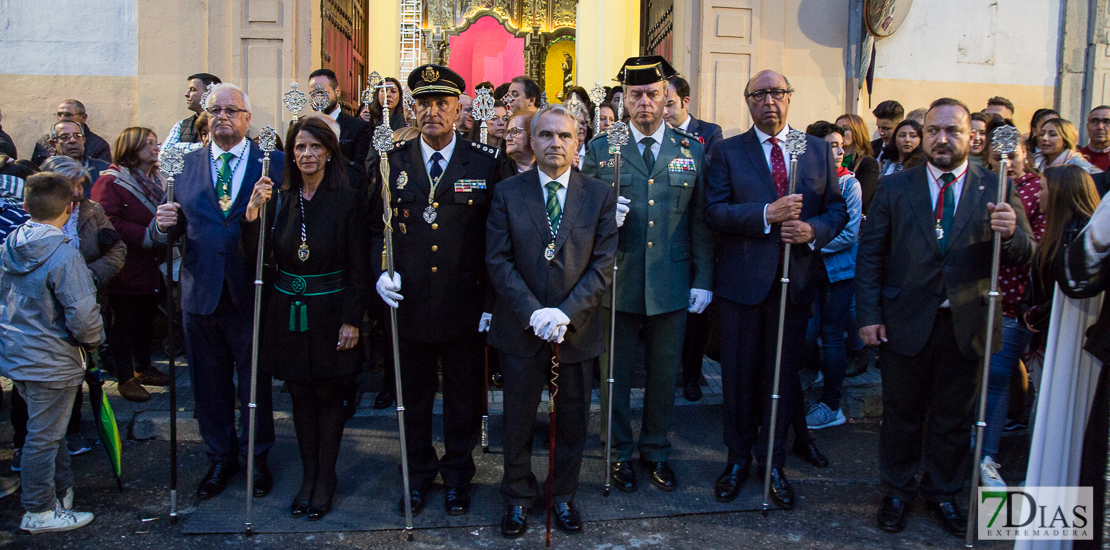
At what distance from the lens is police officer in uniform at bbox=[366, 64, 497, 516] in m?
4.00

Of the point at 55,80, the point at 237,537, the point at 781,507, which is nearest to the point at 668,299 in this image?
the point at 781,507

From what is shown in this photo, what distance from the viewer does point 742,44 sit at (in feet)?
26.5

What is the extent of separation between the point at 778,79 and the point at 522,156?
5.36ft

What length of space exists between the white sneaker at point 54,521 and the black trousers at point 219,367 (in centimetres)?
66

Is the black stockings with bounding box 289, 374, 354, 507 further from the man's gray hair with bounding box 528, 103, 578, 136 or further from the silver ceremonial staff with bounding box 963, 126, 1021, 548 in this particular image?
the silver ceremonial staff with bounding box 963, 126, 1021, 548

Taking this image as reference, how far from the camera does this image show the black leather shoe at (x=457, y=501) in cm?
402

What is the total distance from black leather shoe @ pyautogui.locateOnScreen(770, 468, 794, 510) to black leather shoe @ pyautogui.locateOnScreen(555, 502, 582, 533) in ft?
3.34

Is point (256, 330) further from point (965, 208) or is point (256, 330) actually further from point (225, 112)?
point (965, 208)

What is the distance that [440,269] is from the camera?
4004mm

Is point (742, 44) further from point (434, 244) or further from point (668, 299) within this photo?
point (434, 244)

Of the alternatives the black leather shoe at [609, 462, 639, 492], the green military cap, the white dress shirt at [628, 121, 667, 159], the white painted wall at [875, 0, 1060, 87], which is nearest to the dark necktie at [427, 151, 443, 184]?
the green military cap

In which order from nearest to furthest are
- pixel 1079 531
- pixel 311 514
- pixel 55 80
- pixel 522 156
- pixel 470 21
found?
1. pixel 1079 531
2. pixel 311 514
3. pixel 522 156
4. pixel 55 80
5. pixel 470 21

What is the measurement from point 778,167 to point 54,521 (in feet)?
13.0

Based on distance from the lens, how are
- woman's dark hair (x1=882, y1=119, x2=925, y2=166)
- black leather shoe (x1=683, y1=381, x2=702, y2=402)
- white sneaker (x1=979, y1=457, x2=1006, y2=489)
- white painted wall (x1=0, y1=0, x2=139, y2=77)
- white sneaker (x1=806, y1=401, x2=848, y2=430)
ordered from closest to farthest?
white sneaker (x1=979, y1=457, x2=1006, y2=489)
white sneaker (x1=806, y1=401, x2=848, y2=430)
black leather shoe (x1=683, y1=381, x2=702, y2=402)
woman's dark hair (x1=882, y1=119, x2=925, y2=166)
white painted wall (x1=0, y1=0, x2=139, y2=77)
